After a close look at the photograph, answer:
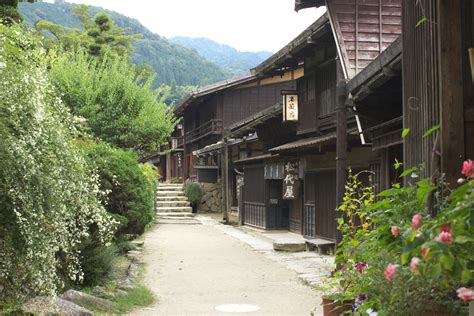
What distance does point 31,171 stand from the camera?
5.36 metres

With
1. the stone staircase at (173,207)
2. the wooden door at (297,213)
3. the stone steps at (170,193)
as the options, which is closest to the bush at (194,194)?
→ the stone staircase at (173,207)

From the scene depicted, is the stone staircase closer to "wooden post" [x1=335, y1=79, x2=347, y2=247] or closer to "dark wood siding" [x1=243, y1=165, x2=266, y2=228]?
"dark wood siding" [x1=243, y1=165, x2=266, y2=228]

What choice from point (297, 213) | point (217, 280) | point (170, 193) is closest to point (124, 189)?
point (217, 280)

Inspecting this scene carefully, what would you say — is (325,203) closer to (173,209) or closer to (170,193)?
(173,209)

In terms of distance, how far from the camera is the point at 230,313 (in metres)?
8.45

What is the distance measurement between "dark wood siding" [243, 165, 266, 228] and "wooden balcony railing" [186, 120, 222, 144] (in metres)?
7.55

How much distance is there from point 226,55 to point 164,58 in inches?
2484

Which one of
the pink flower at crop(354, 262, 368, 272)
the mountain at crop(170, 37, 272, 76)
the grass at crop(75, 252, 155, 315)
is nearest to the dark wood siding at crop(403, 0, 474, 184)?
the pink flower at crop(354, 262, 368, 272)

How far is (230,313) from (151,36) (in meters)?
102

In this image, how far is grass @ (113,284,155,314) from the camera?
8.52m

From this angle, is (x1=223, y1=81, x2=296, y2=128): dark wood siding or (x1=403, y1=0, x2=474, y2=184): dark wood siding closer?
→ (x1=403, y1=0, x2=474, y2=184): dark wood siding

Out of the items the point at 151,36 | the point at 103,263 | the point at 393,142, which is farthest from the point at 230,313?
the point at 151,36

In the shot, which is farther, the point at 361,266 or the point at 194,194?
the point at 194,194

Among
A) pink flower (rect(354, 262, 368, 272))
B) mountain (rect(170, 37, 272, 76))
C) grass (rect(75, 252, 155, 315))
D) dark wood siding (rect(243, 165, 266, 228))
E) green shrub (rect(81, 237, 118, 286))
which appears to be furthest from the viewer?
mountain (rect(170, 37, 272, 76))
